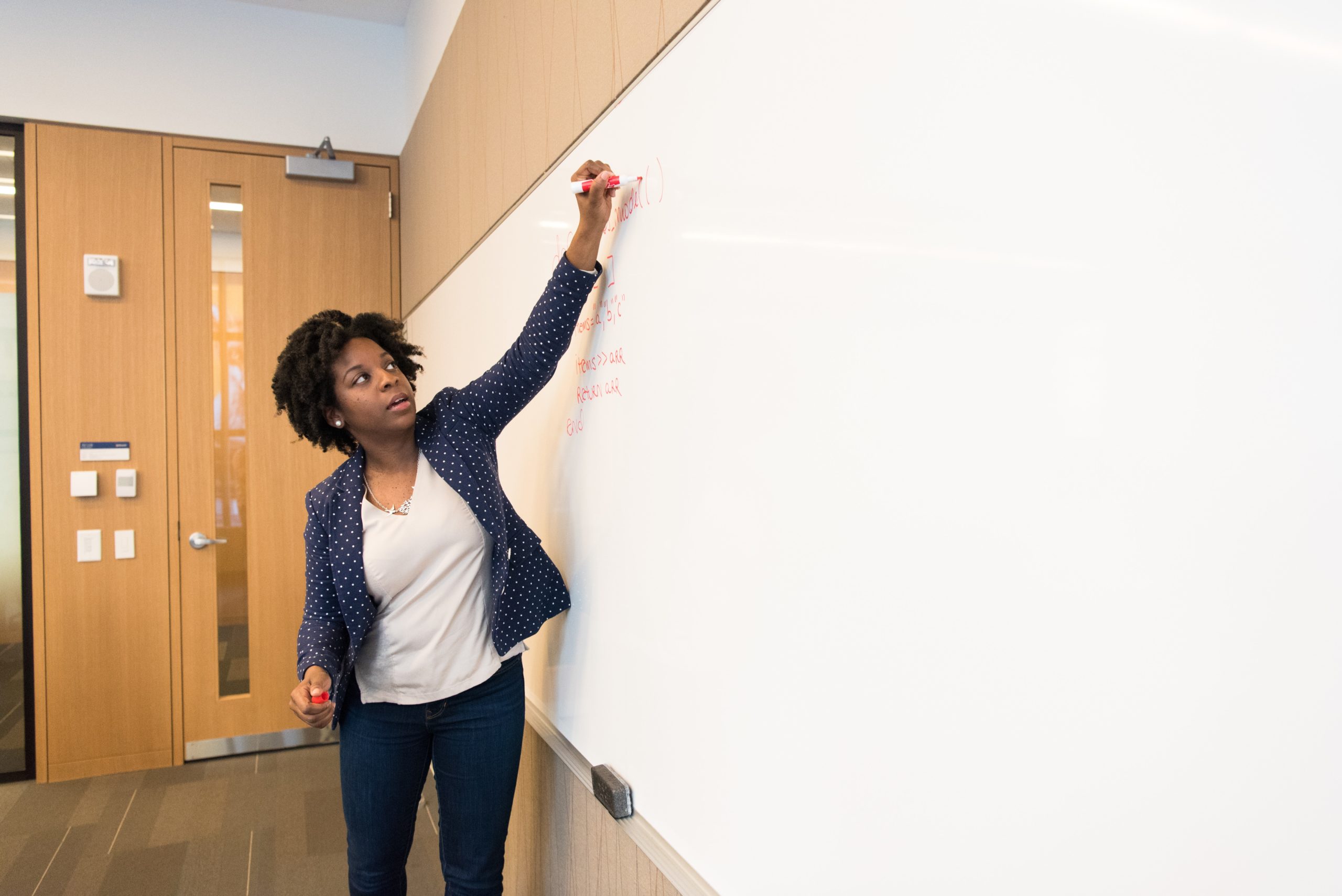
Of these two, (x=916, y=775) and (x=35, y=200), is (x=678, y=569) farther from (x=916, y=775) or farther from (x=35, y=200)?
(x=35, y=200)

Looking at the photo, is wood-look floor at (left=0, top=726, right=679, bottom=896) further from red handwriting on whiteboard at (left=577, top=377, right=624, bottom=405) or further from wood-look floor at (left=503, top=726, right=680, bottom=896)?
red handwriting on whiteboard at (left=577, top=377, right=624, bottom=405)

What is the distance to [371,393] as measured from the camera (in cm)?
143

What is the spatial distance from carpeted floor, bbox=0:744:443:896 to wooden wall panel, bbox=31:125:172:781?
238mm

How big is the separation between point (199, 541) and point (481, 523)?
8.17 ft

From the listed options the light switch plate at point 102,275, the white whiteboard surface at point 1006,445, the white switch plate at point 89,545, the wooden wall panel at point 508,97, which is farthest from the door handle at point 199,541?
the white whiteboard surface at point 1006,445

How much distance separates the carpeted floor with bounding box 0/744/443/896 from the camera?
7.73ft

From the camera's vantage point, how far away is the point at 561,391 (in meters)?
1.52

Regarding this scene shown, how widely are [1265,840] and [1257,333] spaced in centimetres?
28

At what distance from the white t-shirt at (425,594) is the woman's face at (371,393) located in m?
0.10

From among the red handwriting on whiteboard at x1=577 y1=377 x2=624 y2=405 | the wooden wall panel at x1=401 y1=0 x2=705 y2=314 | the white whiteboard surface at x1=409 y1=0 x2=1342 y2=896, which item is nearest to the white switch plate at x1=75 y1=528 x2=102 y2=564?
the wooden wall panel at x1=401 y1=0 x2=705 y2=314

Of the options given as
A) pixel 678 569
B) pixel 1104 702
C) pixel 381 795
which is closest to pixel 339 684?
pixel 381 795

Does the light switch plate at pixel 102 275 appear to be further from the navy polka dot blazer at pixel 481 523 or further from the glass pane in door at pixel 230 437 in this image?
the navy polka dot blazer at pixel 481 523

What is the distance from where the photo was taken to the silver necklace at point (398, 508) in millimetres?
1452

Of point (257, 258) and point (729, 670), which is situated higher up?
point (257, 258)
